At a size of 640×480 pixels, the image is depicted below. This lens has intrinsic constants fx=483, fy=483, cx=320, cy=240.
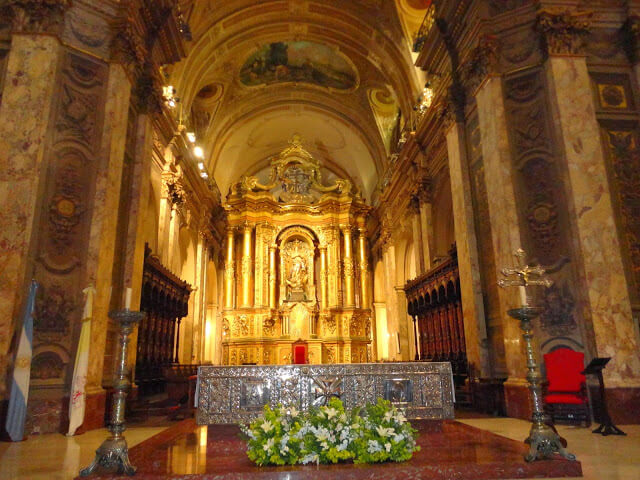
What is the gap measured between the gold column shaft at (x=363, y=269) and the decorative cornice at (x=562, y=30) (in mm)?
13189

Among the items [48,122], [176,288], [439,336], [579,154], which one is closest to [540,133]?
[579,154]

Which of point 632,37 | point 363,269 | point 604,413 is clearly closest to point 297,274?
point 363,269

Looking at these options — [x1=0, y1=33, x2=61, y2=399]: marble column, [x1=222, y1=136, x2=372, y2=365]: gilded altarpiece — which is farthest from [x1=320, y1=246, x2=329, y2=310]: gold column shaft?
[x1=0, y1=33, x2=61, y2=399]: marble column

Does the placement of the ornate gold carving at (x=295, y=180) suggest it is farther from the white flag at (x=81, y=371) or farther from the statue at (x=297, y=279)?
the white flag at (x=81, y=371)

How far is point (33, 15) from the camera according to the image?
22.6ft

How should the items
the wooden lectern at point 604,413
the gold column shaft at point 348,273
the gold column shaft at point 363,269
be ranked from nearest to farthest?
1. the wooden lectern at point 604,413
2. the gold column shaft at point 348,273
3. the gold column shaft at point 363,269

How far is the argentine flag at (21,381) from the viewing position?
5.65 m

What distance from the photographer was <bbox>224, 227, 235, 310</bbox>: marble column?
1905 cm

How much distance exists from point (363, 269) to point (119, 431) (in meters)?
16.7

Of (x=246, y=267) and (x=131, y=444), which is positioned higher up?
(x=246, y=267)

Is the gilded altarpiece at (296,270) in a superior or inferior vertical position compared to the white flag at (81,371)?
superior

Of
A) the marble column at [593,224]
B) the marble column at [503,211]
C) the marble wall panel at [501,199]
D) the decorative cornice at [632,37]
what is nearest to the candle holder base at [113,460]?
the marble column at [503,211]

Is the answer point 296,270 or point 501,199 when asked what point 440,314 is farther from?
point 296,270

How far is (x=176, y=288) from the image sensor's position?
11805 mm
